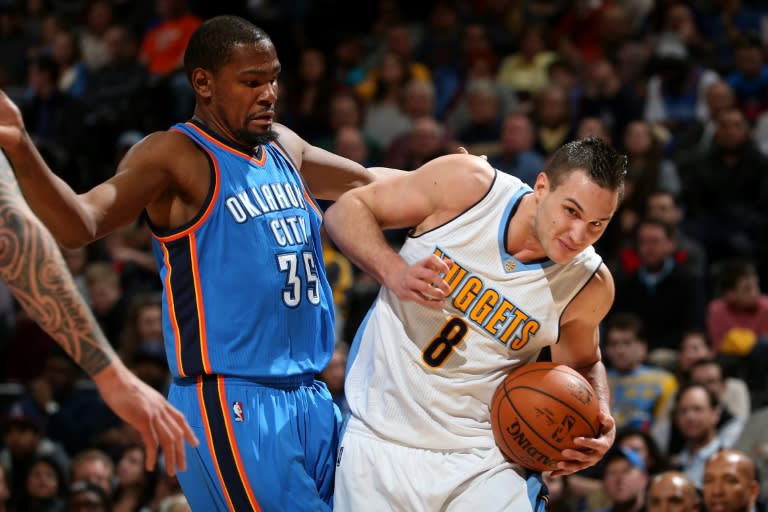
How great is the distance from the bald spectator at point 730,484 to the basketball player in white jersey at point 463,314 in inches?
97.0

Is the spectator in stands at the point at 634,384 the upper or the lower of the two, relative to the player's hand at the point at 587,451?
lower

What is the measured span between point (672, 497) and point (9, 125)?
443cm

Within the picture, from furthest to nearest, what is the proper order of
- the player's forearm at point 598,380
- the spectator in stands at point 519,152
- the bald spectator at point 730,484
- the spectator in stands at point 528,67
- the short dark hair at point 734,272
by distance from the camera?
the spectator in stands at point 528,67
the spectator in stands at point 519,152
the short dark hair at point 734,272
the bald spectator at point 730,484
the player's forearm at point 598,380

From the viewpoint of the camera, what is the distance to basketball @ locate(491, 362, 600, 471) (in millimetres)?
4051

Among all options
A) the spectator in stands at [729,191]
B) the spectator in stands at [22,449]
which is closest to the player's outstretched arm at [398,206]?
the spectator in stands at [22,449]

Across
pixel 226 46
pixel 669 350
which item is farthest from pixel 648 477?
pixel 226 46

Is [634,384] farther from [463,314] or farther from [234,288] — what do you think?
[234,288]

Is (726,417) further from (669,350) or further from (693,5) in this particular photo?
(693,5)

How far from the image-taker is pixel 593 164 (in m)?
4.04

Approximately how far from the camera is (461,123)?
1120 centimetres

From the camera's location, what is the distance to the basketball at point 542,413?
405 centimetres

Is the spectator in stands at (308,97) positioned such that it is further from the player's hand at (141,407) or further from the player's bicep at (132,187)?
the player's hand at (141,407)

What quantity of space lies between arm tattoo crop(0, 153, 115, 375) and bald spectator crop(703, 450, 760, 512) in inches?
169

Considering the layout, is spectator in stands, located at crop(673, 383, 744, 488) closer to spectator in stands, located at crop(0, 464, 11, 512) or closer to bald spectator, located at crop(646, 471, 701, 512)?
bald spectator, located at crop(646, 471, 701, 512)
